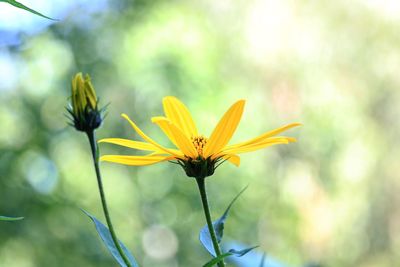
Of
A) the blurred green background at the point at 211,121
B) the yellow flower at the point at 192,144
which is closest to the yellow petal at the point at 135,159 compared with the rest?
the yellow flower at the point at 192,144

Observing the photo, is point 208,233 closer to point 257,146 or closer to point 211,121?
point 257,146

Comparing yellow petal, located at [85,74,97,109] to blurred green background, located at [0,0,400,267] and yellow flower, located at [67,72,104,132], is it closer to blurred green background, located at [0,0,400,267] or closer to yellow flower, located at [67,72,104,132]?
yellow flower, located at [67,72,104,132]

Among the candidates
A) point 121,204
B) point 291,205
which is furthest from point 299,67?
point 121,204

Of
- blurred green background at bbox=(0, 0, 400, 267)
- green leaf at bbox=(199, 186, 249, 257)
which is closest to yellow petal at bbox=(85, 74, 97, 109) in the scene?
green leaf at bbox=(199, 186, 249, 257)

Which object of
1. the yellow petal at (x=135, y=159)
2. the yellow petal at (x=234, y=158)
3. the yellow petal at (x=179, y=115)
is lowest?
the yellow petal at (x=135, y=159)

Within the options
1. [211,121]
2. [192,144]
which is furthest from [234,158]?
[211,121]

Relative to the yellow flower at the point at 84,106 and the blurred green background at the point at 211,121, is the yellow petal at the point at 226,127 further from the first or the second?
the blurred green background at the point at 211,121

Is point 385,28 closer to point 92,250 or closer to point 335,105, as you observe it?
point 335,105
